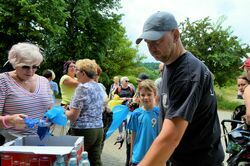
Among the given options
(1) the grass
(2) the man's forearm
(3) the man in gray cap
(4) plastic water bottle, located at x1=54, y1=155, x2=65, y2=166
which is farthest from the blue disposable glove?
(1) the grass

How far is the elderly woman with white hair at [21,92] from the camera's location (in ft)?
9.42

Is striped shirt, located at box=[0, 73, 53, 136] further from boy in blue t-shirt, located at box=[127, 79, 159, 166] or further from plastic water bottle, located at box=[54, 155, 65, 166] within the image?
boy in blue t-shirt, located at box=[127, 79, 159, 166]

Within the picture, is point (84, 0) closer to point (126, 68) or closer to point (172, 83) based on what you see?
point (126, 68)

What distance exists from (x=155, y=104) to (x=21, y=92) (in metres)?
1.64

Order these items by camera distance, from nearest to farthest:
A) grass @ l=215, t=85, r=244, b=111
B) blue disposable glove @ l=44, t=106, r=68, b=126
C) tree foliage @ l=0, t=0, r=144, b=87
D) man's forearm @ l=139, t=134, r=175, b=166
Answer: man's forearm @ l=139, t=134, r=175, b=166 → blue disposable glove @ l=44, t=106, r=68, b=126 → grass @ l=215, t=85, r=244, b=111 → tree foliage @ l=0, t=0, r=144, b=87

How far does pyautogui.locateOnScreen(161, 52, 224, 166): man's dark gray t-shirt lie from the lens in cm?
187

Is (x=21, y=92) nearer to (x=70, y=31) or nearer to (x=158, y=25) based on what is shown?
(x=158, y=25)

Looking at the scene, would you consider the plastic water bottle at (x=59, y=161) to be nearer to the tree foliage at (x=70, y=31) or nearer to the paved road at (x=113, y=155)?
the paved road at (x=113, y=155)

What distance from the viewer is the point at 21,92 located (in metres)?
2.92

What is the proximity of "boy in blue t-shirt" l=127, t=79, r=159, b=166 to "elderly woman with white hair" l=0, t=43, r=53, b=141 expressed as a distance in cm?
124

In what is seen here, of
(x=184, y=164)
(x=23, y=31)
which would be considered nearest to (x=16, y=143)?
(x=184, y=164)

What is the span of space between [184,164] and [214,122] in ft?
1.03

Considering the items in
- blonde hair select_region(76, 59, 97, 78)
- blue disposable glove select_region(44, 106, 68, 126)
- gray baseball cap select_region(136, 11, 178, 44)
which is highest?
gray baseball cap select_region(136, 11, 178, 44)

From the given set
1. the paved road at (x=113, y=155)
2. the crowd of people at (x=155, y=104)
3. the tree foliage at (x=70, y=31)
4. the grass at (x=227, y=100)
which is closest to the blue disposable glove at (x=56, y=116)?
the crowd of people at (x=155, y=104)
